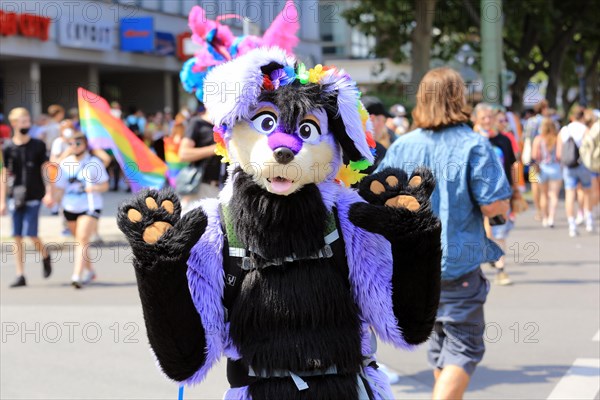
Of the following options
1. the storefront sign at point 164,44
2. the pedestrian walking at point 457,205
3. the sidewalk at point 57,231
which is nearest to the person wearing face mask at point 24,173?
the sidewalk at point 57,231

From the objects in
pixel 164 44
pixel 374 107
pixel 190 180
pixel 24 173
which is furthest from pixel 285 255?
pixel 164 44

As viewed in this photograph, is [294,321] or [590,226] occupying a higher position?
[294,321]

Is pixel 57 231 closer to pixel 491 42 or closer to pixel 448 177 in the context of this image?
pixel 491 42

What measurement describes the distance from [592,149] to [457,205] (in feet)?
29.4

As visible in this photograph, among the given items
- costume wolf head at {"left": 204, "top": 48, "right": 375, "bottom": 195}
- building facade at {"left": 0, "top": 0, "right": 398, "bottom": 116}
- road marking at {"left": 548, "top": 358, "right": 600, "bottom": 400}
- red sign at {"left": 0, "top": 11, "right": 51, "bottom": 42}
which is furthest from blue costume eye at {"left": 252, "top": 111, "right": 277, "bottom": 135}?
red sign at {"left": 0, "top": 11, "right": 51, "bottom": 42}

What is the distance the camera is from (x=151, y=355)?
5.02 meters

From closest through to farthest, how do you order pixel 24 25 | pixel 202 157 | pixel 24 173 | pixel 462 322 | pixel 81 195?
pixel 462 322
pixel 202 157
pixel 81 195
pixel 24 173
pixel 24 25

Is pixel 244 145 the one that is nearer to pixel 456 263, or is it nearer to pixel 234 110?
pixel 234 110

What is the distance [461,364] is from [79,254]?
20.5 ft

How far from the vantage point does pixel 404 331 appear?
3275 mm

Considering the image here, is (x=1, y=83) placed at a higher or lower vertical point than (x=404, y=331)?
higher

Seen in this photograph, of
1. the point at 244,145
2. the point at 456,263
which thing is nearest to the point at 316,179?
the point at 244,145

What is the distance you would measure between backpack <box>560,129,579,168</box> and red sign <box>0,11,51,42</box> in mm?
16082

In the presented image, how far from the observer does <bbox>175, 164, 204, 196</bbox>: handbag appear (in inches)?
313
